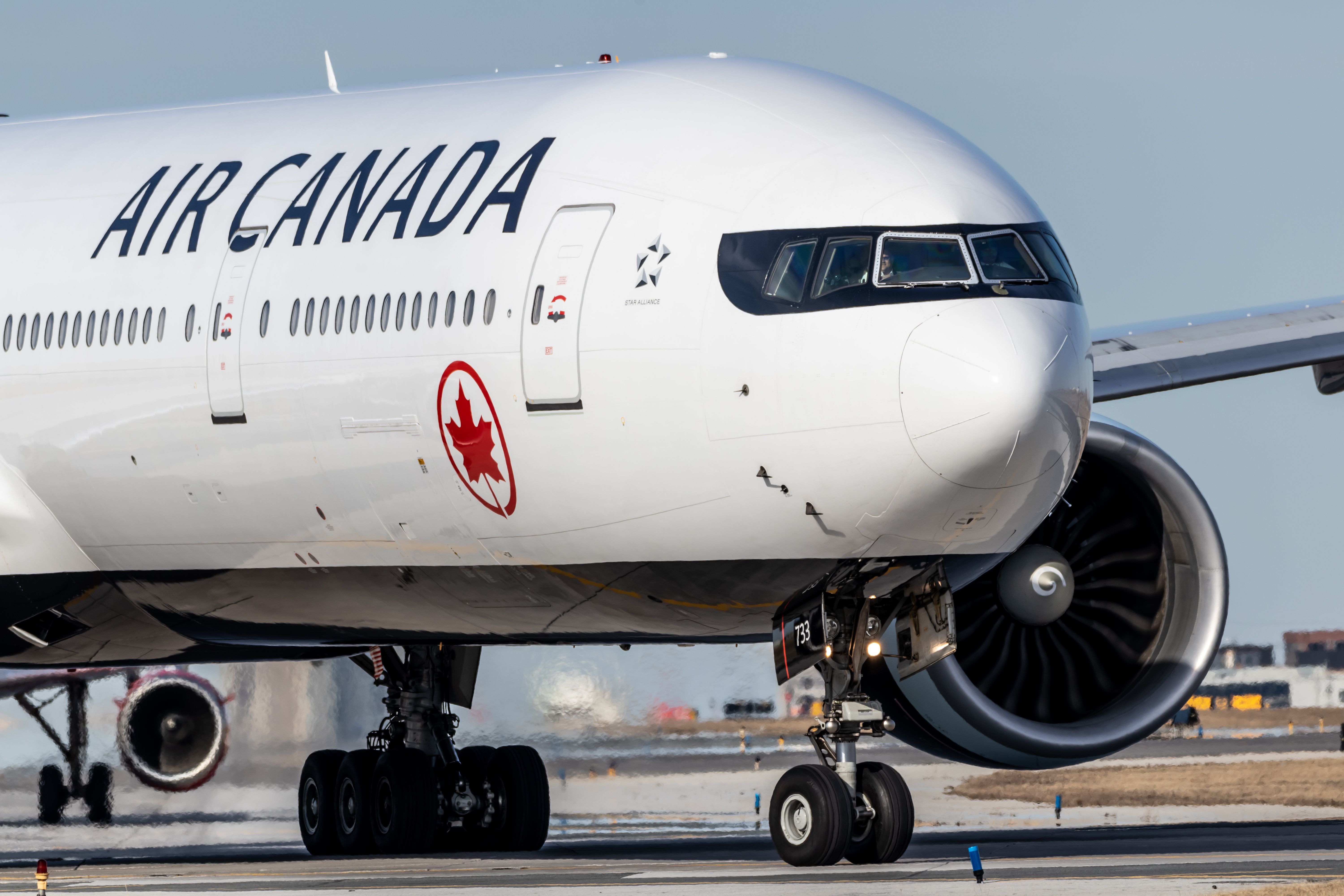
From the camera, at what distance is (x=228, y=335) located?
15.4 m

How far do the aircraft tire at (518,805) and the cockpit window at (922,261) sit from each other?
7.46m

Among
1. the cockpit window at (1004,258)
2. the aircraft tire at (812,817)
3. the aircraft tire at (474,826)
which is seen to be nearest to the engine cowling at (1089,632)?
the aircraft tire at (812,817)

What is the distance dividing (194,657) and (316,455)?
430 centimetres

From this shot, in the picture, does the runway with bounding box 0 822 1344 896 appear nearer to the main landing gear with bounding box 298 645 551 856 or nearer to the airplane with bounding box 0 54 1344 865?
the main landing gear with bounding box 298 645 551 856

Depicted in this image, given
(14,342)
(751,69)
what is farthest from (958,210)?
(14,342)

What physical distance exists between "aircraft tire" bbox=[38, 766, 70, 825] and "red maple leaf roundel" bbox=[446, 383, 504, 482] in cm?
1142

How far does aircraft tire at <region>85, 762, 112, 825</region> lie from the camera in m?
24.0

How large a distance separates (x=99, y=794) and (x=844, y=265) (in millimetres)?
13491

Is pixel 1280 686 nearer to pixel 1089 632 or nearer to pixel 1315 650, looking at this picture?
pixel 1315 650

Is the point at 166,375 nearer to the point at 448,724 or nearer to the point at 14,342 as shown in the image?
the point at 14,342

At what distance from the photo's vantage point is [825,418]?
42.3ft

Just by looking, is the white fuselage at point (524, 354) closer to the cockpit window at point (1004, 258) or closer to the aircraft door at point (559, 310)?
the aircraft door at point (559, 310)

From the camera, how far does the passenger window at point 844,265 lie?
42.9 ft

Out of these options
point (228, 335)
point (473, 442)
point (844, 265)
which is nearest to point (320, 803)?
point (228, 335)
